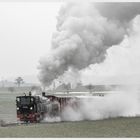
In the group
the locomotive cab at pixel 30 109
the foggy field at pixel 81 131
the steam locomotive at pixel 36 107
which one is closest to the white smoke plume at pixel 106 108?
the steam locomotive at pixel 36 107

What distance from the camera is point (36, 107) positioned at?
2998 cm

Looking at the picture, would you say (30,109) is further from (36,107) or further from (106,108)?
(106,108)

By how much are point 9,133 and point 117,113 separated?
15.6m

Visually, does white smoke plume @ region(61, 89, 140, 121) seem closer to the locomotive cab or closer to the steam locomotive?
the steam locomotive

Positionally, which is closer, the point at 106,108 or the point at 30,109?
the point at 30,109

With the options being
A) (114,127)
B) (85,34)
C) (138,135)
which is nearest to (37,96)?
(85,34)

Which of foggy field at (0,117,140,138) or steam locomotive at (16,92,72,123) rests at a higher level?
steam locomotive at (16,92,72,123)

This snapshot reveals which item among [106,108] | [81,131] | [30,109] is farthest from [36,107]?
[106,108]

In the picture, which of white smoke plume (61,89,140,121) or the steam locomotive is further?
white smoke plume (61,89,140,121)

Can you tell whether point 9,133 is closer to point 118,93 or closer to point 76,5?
point 76,5

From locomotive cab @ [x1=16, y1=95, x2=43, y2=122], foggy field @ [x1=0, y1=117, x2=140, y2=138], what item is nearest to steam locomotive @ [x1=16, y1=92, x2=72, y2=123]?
locomotive cab @ [x1=16, y1=95, x2=43, y2=122]

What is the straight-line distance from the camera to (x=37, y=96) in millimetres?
30266

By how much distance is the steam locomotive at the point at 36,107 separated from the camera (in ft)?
98.4

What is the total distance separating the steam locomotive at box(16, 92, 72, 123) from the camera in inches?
1181
